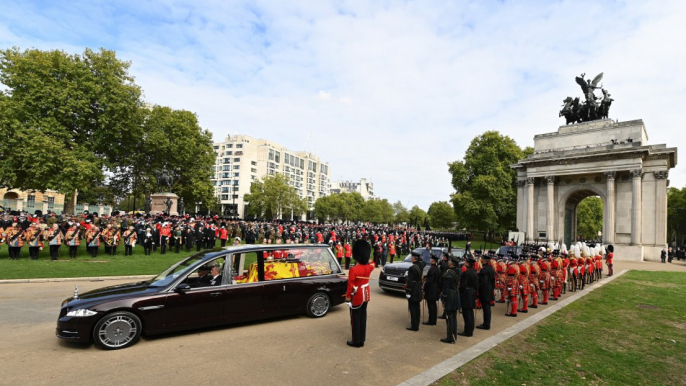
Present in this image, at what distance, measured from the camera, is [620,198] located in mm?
36000

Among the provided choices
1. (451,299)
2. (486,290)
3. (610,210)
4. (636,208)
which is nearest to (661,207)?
(636,208)

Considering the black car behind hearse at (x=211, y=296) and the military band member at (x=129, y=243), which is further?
the military band member at (x=129, y=243)

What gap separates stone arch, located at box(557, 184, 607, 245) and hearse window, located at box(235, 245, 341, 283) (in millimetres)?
37417

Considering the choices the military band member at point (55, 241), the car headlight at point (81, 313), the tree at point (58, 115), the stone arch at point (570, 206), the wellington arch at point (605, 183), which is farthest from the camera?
the stone arch at point (570, 206)

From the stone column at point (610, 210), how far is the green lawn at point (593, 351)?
91.1ft

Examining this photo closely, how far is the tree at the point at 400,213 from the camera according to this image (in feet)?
446

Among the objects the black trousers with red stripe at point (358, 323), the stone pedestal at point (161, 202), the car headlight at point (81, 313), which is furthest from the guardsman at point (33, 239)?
the stone pedestal at point (161, 202)

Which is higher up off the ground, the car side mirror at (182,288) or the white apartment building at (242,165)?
the white apartment building at (242,165)

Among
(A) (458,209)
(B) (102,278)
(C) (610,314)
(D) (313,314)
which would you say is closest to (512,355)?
(D) (313,314)

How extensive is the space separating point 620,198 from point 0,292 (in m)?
45.1

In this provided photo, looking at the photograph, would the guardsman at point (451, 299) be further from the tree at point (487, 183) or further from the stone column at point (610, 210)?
the tree at point (487, 183)

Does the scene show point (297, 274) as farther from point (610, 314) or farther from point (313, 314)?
point (610, 314)

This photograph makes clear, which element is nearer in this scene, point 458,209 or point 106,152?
point 106,152

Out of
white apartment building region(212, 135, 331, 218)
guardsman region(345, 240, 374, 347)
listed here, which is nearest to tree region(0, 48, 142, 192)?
guardsman region(345, 240, 374, 347)
